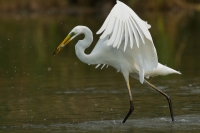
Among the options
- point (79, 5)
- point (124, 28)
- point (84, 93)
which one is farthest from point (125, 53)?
point (79, 5)


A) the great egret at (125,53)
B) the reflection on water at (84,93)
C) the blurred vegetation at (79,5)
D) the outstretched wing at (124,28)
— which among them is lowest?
the blurred vegetation at (79,5)

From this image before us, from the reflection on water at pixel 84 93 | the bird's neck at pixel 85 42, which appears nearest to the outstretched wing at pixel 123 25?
the bird's neck at pixel 85 42

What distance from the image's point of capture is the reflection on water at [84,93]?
923cm

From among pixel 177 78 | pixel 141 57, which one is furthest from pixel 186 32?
pixel 141 57

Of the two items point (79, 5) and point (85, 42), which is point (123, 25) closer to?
point (85, 42)

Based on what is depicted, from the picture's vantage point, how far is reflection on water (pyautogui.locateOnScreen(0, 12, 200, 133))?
923 centimetres

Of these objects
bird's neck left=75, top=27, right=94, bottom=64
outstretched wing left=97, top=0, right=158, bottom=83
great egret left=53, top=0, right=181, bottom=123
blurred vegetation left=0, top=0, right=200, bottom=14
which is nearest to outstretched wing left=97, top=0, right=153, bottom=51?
outstretched wing left=97, top=0, right=158, bottom=83

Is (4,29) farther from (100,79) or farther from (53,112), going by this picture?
(53,112)

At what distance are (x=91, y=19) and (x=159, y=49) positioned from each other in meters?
13.5

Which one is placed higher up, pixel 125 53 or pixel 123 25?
pixel 123 25

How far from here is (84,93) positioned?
11797 mm

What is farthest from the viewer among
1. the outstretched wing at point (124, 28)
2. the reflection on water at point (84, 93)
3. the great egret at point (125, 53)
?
the great egret at point (125, 53)

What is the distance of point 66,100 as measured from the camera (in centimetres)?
1118

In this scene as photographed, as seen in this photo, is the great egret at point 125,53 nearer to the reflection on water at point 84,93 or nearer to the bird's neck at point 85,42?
the bird's neck at point 85,42
